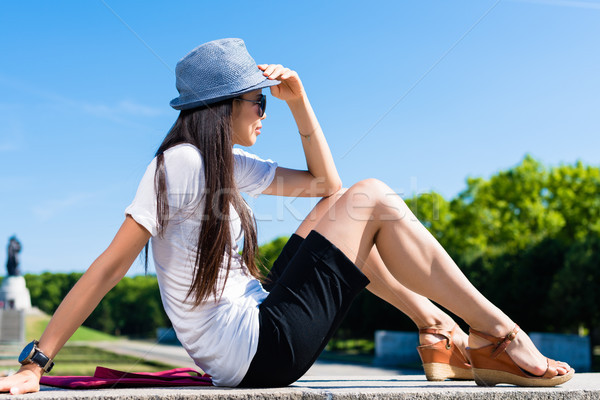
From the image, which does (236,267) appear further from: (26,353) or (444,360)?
(444,360)

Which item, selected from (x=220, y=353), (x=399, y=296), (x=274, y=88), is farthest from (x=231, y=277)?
(x=274, y=88)

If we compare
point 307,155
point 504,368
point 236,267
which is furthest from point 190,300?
point 504,368

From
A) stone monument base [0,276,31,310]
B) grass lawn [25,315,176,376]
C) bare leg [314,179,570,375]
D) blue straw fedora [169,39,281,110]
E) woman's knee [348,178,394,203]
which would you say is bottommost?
grass lawn [25,315,176,376]

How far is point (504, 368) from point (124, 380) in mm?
1790

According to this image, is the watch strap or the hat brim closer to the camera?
the watch strap

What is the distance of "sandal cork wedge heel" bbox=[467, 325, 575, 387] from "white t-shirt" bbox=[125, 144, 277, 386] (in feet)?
3.73

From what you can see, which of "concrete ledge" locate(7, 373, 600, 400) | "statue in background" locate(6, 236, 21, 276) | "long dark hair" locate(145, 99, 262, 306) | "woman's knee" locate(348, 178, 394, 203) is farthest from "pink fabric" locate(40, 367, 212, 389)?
"statue in background" locate(6, 236, 21, 276)

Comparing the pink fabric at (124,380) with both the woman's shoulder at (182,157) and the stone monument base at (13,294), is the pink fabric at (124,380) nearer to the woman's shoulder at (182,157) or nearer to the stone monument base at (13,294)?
the woman's shoulder at (182,157)

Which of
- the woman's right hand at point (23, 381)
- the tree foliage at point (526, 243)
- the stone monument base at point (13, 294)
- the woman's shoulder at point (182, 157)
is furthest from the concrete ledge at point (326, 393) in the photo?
the stone monument base at point (13, 294)

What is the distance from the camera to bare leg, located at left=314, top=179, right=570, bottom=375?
2.52 metres

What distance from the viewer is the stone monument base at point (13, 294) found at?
108 feet

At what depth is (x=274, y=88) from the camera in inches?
129

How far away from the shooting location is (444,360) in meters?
3.14

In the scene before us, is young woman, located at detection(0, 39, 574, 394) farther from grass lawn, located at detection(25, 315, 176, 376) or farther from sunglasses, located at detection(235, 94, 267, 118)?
grass lawn, located at detection(25, 315, 176, 376)
